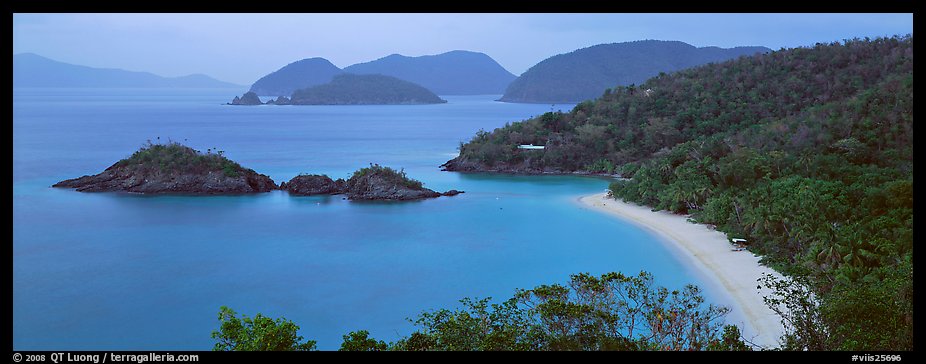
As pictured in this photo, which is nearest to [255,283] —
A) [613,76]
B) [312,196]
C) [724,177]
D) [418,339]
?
[418,339]

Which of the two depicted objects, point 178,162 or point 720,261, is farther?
point 178,162

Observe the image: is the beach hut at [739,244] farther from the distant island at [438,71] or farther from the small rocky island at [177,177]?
the distant island at [438,71]

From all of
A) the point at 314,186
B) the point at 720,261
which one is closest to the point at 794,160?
the point at 720,261

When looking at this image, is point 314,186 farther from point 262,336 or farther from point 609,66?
point 609,66

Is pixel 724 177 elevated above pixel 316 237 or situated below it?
above

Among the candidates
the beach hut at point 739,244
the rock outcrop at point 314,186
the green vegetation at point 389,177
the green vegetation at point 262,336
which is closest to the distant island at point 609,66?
the green vegetation at point 389,177

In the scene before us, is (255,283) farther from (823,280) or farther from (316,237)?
(823,280)
